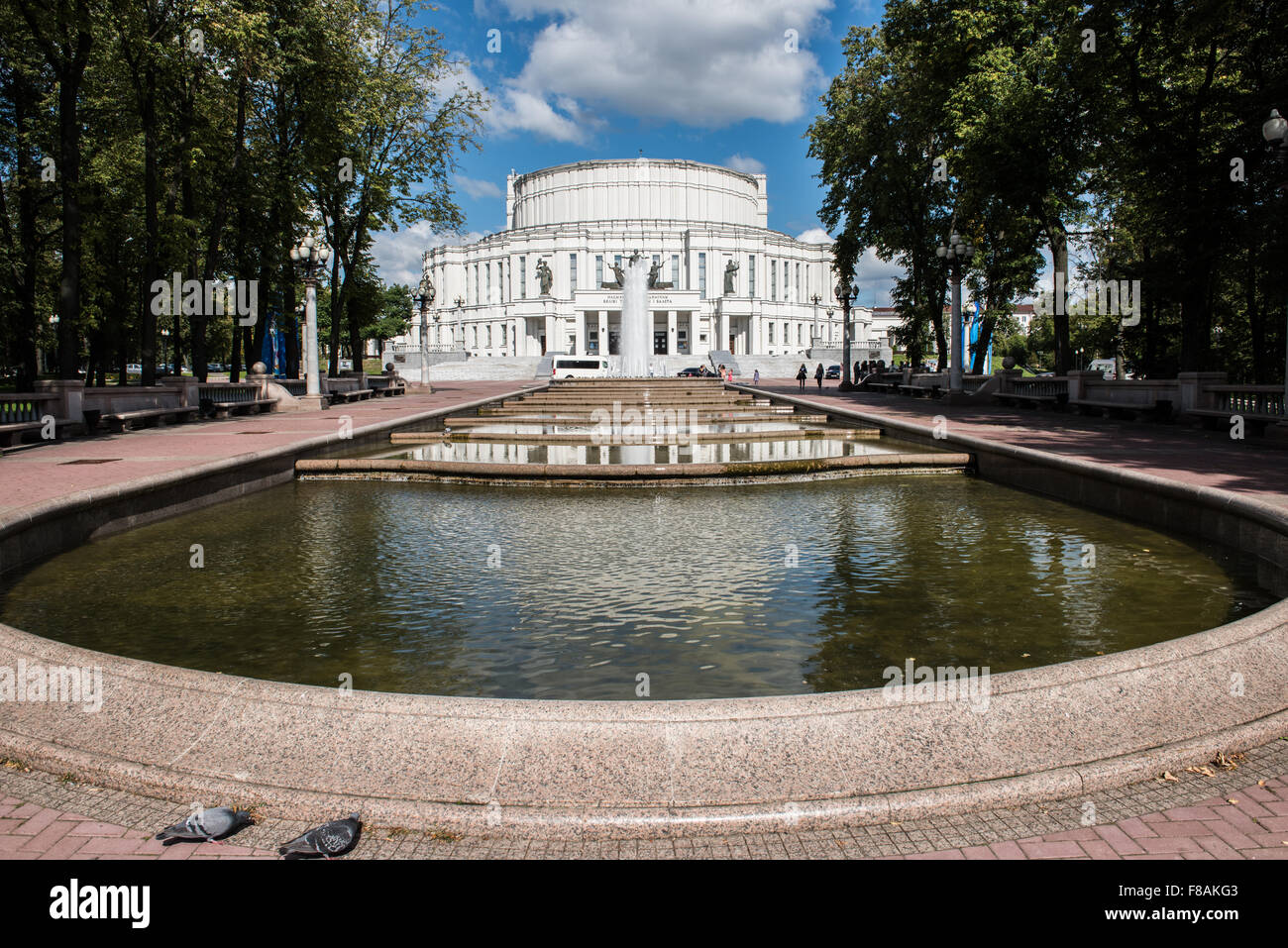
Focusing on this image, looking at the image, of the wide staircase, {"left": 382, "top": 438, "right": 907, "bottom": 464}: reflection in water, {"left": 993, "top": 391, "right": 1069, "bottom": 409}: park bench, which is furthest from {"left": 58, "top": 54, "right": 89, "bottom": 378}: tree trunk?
{"left": 993, "top": 391, "right": 1069, "bottom": 409}: park bench

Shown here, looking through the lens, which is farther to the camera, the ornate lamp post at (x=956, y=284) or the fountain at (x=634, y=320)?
the fountain at (x=634, y=320)

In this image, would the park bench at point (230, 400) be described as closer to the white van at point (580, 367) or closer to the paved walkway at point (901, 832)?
the paved walkway at point (901, 832)

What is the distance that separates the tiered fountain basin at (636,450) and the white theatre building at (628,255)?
276 ft

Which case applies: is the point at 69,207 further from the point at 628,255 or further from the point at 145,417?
Result: the point at 628,255

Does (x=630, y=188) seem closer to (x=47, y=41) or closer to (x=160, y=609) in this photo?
(x=47, y=41)

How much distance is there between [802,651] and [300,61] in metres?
Answer: 30.7

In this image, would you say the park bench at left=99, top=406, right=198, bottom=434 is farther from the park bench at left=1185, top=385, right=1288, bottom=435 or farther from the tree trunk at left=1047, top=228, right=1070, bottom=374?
the tree trunk at left=1047, top=228, right=1070, bottom=374

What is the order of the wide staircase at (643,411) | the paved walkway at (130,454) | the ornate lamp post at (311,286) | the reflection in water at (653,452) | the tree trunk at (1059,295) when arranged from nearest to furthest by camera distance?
the paved walkway at (130,454)
the reflection in water at (653,452)
the wide staircase at (643,411)
the tree trunk at (1059,295)
the ornate lamp post at (311,286)

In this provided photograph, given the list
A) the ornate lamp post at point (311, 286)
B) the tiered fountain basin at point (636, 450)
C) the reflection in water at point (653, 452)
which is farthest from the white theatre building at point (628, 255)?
the reflection in water at point (653, 452)

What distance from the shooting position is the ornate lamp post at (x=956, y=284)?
2905 centimetres

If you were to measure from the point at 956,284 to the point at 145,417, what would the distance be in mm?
27201

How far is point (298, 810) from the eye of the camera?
11.2 ft

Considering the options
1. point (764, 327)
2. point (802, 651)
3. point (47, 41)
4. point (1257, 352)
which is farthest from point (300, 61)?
point (764, 327)

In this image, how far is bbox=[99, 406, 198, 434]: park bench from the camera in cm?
2030
